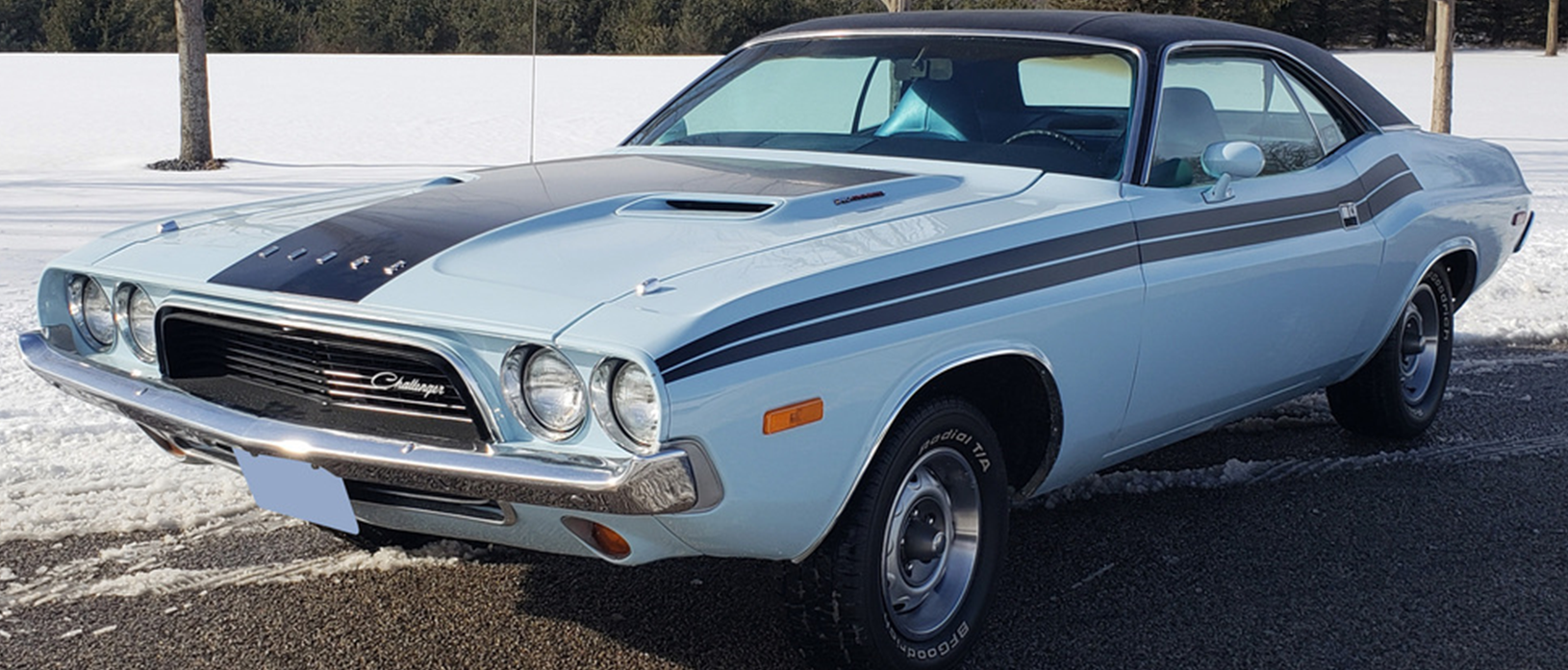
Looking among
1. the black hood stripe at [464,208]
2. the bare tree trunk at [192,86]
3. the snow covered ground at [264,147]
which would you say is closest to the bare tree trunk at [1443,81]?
the snow covered ground at [264,147]

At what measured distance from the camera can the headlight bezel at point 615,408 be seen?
2621 millimetres

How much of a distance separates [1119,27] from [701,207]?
1.53 metres

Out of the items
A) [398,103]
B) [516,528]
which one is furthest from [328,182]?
[516,528]

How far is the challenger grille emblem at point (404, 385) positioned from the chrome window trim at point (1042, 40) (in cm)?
182

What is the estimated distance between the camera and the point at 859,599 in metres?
2.99

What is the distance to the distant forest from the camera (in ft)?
136

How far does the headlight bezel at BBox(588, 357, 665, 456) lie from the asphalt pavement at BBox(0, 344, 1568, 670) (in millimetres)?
802

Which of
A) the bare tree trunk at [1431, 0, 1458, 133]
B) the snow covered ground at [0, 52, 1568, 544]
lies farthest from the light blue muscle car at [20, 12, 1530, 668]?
the bare tree trunk at [1431, 0, 1458, 133]

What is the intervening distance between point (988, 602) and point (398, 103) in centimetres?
2199

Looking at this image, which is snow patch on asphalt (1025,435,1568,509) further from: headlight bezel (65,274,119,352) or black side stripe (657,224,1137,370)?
headlight bezel (65,274,119,352)

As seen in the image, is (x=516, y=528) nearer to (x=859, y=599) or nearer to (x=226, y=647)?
(x=859, y=599)

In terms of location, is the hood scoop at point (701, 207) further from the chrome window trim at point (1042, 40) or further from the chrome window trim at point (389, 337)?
the chrome window trim at point (1042, 40)

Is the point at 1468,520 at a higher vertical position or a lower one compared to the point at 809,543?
lower

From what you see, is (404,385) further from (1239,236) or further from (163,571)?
(1239,236)
